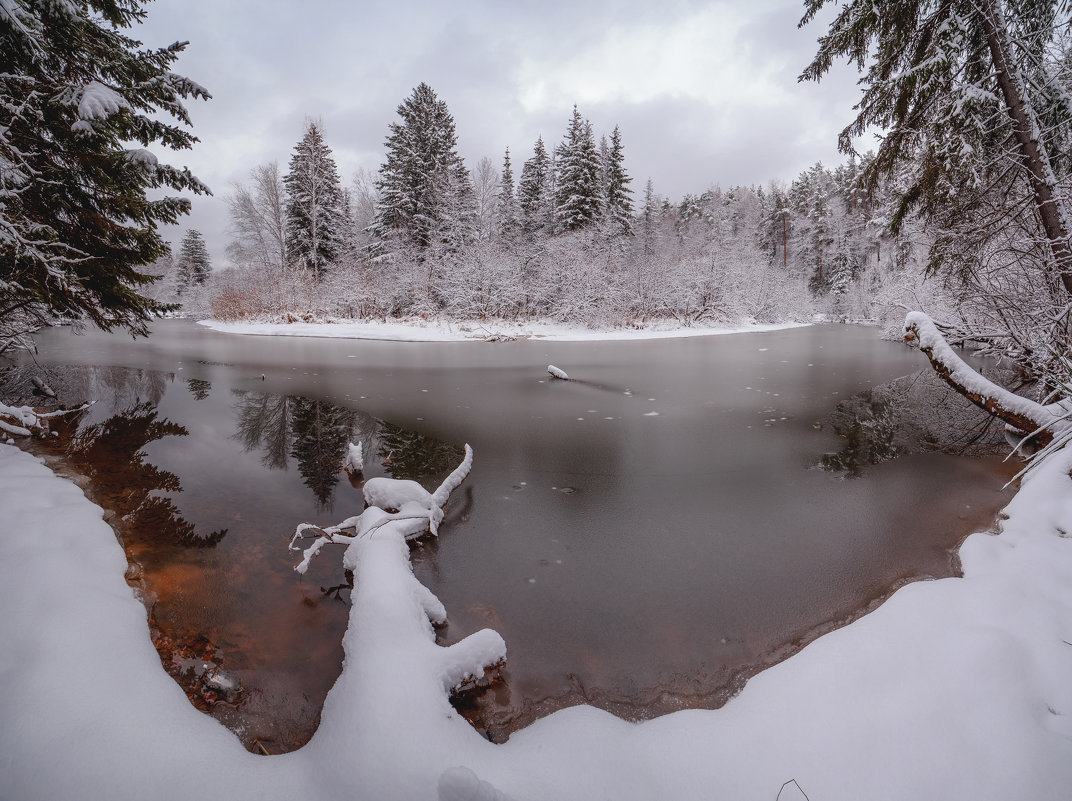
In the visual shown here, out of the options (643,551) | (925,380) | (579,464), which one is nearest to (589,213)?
(925,380)

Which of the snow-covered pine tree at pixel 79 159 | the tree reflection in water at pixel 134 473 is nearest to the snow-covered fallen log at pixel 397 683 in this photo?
the tree reflection in water at pixel 134 473

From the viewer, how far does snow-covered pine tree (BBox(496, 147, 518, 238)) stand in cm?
3791

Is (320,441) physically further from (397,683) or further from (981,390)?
(981,390)

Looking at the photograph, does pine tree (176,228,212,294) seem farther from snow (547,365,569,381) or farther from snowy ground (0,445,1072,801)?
snowy ground (0,445,1072,801)

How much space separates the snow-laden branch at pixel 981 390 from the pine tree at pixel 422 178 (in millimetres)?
29164

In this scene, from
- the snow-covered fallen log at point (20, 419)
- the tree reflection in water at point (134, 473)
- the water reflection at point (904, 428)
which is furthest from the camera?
the water reflection at point (904, 428)

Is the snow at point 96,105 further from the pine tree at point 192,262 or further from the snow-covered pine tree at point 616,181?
the pine tree at point 192,262

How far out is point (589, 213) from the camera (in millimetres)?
33469

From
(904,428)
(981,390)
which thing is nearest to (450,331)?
(904,428)

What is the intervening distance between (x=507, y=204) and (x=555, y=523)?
39.3 m

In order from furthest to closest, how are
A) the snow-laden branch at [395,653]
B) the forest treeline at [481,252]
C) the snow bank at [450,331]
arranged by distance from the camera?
the forest treeline at [481,252]
the snow bank at [450,331]
the snow-laden branch at [395,653]

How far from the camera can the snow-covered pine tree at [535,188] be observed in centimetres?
3700

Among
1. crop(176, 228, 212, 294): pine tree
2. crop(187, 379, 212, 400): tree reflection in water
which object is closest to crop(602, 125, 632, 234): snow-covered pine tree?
crop(187, 379, 212, 400): tree reflection in water

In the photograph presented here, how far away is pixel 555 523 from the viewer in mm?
4961
